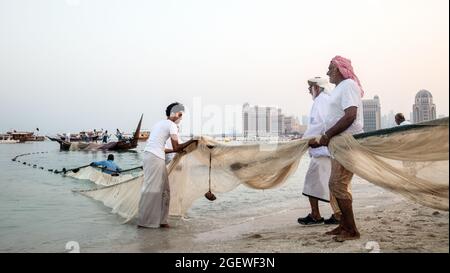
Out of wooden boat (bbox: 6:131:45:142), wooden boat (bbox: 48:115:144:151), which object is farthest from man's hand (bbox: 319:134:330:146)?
wooden boat (bbox: 6:131:45:142)

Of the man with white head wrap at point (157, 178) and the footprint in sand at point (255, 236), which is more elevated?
the man with white head wrap at point (157, 178)

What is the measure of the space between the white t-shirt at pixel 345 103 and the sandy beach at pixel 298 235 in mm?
1126

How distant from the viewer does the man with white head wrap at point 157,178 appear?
5.12 m

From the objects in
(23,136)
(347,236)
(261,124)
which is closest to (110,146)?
(261,124)

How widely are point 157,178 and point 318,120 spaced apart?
2276 millimetres

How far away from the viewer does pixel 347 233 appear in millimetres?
3779

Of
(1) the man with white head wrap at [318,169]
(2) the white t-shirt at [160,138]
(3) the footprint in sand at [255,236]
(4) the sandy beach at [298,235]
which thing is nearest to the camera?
(4) the sandy beach at [298,235]

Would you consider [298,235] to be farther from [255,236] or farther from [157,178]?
[157,178]

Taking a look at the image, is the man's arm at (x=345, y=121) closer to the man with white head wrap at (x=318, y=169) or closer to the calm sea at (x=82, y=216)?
the man with white head wrap at (x=318, y=169)

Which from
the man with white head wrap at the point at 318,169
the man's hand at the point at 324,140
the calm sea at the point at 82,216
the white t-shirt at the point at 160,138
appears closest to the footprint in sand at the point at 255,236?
the man with white head wrap at the point at 318,169

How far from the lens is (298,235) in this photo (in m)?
4.21

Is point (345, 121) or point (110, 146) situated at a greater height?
point (110, 146)
